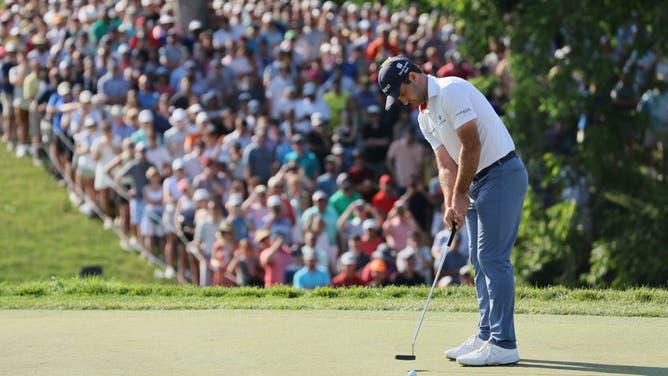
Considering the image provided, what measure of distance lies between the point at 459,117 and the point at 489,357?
1262 millimetres

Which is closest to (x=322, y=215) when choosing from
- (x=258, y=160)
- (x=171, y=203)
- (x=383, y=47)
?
(x=258, y=160)

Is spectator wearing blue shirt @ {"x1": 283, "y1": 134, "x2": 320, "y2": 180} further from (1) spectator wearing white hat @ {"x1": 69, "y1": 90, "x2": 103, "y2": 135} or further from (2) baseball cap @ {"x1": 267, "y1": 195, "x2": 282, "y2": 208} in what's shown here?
(1) spectator wearing white hat @ {"x1": 69, "y1": 90, "x2": 103, "y2": 135}

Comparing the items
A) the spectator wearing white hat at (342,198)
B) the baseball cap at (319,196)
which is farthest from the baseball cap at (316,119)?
the baseball cap at (319,196)

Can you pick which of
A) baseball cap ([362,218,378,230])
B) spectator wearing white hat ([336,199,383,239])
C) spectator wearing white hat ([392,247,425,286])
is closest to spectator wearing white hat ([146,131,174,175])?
spectator wearing white hat ([336,199,383,239])

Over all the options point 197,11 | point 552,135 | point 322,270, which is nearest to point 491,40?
point 552,135

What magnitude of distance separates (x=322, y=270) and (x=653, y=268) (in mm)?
5314

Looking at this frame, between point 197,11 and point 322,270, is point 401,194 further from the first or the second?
point 197,11

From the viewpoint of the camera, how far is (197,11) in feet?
85.4

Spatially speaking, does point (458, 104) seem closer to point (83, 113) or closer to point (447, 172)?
point (447, 172)

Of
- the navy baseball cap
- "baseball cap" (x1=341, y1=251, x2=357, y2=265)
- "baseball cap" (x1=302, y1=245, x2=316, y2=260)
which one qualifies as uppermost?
the navy baseball cap

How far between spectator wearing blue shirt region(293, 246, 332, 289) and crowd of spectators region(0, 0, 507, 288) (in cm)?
2

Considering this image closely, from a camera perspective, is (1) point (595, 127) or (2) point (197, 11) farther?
(2) point (197, 11)

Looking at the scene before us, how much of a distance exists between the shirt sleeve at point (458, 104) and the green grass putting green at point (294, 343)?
4.20 feet

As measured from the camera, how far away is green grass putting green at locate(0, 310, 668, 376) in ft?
24.1
